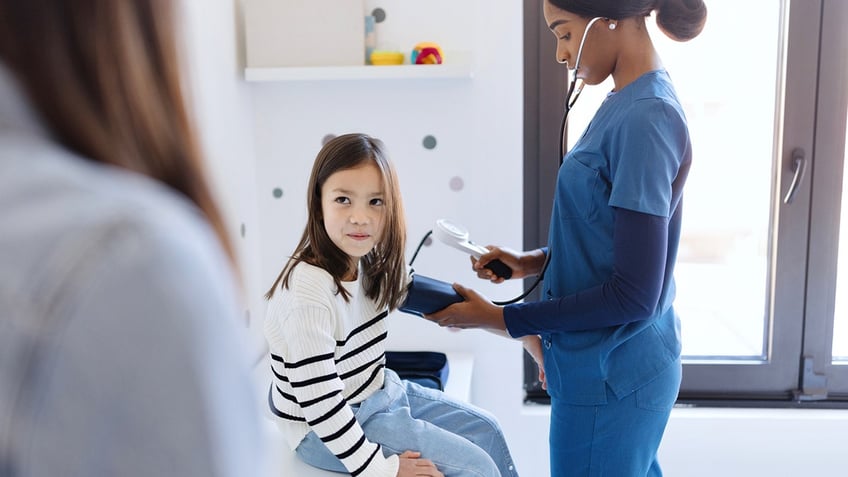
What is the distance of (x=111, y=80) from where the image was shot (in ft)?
1.18

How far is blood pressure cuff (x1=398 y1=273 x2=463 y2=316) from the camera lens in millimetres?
1445

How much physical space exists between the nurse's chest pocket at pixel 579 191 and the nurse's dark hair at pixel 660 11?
0.81 feet

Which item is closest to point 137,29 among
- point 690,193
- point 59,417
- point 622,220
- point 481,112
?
Result: point 59,417

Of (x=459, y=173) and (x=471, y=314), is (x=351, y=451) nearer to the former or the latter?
(x=471, y=314)

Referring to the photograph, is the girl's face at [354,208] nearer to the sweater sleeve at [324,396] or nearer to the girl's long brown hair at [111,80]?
the sweater sleeve at [324,396]

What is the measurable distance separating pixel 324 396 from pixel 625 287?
1.73 feet

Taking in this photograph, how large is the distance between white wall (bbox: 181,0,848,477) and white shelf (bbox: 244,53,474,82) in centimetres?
13

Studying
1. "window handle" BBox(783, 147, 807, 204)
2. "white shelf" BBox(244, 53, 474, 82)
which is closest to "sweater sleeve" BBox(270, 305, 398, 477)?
"white shelf" BBox(244, 53, 474, 82)

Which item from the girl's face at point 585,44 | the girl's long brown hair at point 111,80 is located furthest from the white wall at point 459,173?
the girl's long brown hair at point 111,80

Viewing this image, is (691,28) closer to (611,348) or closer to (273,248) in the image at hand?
(611,348)

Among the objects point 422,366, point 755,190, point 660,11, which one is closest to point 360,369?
point 422,366

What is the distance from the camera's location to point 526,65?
2.00 meters

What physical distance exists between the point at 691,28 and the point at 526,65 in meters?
0.74

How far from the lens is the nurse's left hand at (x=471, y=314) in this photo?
1361 millimetres
